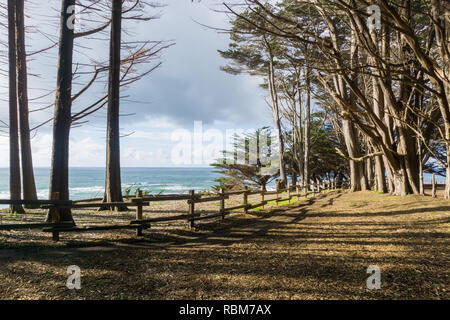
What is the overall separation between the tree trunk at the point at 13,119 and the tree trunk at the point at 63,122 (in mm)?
4800

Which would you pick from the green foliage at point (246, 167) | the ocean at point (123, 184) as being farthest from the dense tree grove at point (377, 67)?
the ocean at point (123, 184)

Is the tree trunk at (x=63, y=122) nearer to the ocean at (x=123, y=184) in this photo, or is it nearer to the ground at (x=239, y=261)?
the ground at (x=239, y=261)

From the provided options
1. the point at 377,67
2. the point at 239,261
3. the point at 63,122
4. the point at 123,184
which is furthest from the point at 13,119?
the point at 123,184

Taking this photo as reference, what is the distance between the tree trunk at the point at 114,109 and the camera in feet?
33.4

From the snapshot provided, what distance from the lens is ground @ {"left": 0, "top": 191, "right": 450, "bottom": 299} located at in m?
3.44

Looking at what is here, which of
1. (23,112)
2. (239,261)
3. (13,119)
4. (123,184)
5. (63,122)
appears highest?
(23,112)

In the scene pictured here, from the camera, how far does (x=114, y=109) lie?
10.5m

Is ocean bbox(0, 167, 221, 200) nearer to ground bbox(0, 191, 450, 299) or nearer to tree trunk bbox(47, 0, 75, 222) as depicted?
tree trunk bbox(47, 0, 75, 222)

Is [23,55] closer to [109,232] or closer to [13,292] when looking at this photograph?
[109,232]

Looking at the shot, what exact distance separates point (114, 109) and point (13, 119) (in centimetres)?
427

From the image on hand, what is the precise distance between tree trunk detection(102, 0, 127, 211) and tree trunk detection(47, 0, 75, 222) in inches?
114

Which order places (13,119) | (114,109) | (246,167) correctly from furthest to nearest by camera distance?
(246,167) < (114,109) < (13,119)

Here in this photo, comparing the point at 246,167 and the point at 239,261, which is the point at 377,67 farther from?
the point at 246,167
